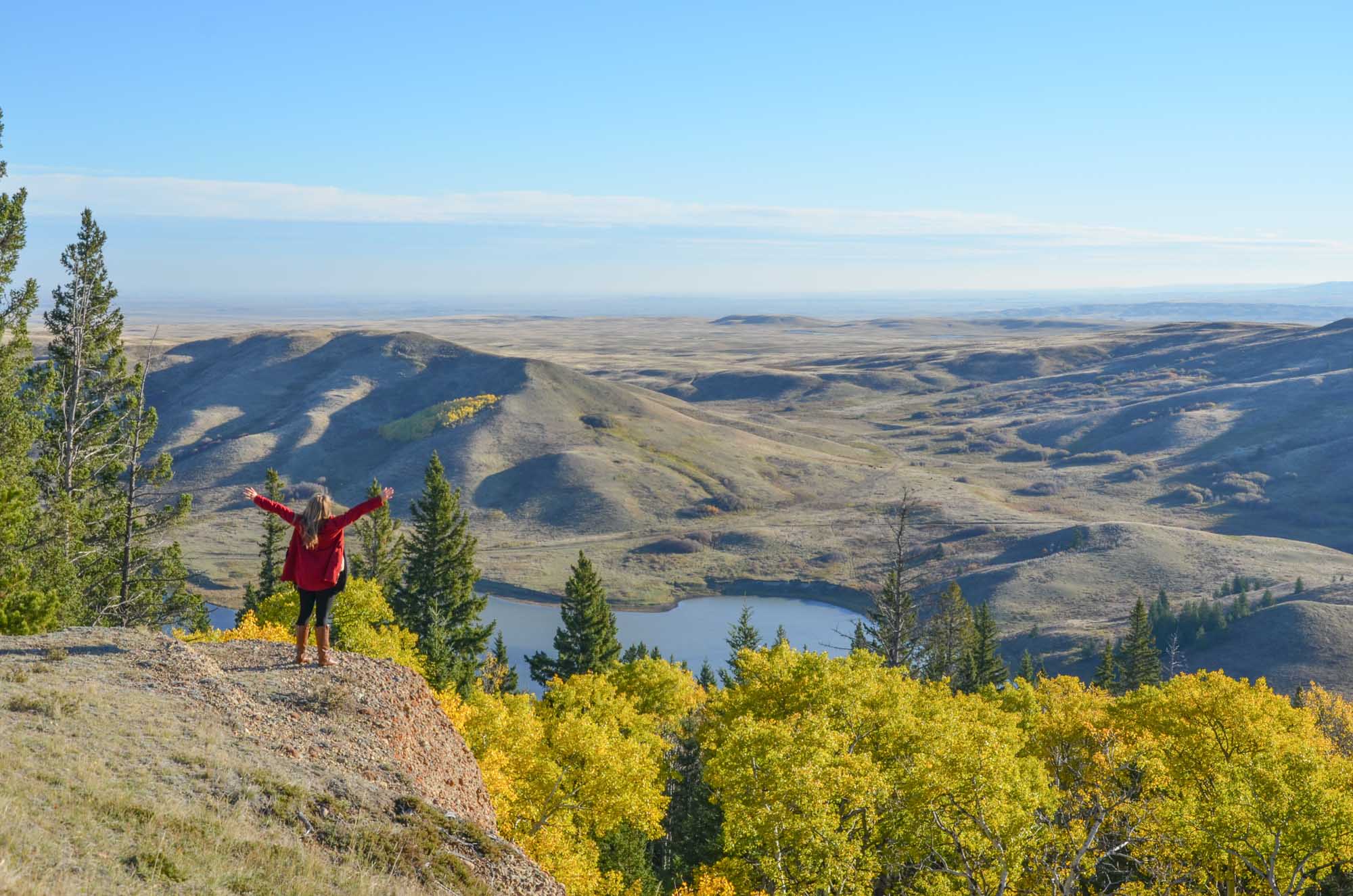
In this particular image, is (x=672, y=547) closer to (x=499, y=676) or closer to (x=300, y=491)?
(x=300, y=491)

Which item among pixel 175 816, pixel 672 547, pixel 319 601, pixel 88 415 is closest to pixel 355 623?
pixel 88 415

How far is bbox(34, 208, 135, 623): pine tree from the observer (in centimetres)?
4128

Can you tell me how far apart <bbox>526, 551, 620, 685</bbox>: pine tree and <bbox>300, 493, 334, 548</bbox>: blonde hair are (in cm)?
4720

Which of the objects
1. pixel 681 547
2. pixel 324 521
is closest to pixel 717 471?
pixel 681 547

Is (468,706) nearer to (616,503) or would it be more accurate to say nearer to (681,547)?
(681,547)

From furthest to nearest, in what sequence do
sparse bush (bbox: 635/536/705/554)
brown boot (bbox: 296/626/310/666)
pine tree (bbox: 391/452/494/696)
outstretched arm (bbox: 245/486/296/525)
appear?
1. sparse bush (bbox: 635/536/705/554)
2. pine tree (bbox: 391/452/494/696)
3. brown boot (bbox: 296/626/310/666)
4. outstretched arm (bbox: 245/486/296/525)

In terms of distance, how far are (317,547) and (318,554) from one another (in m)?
0.29

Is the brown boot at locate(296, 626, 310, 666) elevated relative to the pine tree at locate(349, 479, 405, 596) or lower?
elevated

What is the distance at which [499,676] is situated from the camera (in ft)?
230

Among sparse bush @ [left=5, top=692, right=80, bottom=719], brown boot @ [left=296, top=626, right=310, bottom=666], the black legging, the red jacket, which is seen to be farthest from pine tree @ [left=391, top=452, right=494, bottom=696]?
sparse bush @ [left=5, top=692, right=80, bottom=719]

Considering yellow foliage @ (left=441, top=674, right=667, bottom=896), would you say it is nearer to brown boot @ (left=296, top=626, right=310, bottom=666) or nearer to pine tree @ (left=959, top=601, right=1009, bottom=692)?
brown boot @ (left=296, top=626, right=310, bottom=666)

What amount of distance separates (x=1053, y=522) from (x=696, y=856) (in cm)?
12638

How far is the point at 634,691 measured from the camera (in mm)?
57125

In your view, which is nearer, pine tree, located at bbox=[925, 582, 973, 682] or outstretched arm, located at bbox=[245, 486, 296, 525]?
outstretched arm, located at bbox=[245, 486, 296, 525]
